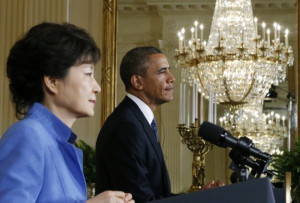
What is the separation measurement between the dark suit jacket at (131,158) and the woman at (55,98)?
2.69 feet

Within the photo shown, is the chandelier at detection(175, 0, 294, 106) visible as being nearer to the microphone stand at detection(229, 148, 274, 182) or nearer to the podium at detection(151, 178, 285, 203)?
the microphone stand at detection(229, 148, 274, 182)

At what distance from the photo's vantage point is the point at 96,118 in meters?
4.77

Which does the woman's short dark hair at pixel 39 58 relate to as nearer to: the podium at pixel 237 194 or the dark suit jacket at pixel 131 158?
the podium at pixel 237 194

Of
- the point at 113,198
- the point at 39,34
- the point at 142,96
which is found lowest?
the point at 113,198

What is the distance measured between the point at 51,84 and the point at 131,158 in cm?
90

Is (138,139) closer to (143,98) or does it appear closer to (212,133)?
(143,98)

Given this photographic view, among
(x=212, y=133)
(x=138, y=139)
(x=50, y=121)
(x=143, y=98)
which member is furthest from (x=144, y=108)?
(x=50, y=121)

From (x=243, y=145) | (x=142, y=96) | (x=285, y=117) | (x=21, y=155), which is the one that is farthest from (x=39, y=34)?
(x=285, y=117)

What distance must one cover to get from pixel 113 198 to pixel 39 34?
36 cm

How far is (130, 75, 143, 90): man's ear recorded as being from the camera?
8.38ft

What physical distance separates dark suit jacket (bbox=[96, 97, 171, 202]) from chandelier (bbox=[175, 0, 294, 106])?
10.3 feet

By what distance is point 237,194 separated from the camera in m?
1.50

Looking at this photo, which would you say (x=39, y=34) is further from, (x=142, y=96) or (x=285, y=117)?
(x=285, y=117)

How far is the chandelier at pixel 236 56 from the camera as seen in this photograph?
5.66 m
